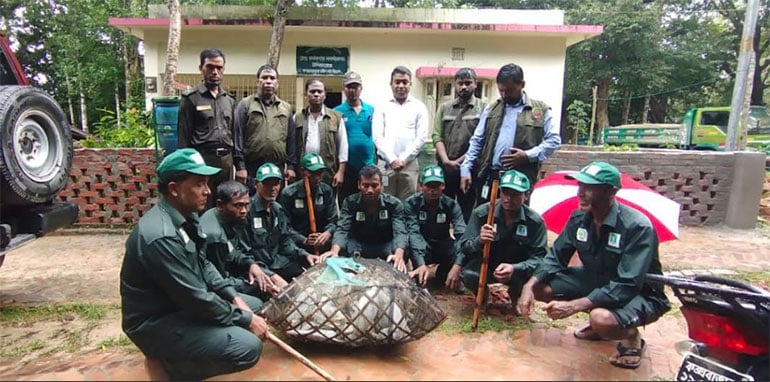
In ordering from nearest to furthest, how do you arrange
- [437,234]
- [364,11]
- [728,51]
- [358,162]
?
[437,234], [358,162], [364,11], [728,51]

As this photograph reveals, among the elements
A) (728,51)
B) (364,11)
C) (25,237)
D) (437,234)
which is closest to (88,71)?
(364,11)

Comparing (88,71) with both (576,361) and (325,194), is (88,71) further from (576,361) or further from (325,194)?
(576,361)

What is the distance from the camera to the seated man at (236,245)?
11.3 ft

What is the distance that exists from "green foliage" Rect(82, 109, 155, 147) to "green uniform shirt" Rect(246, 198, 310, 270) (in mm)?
3394

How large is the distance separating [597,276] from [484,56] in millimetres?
9257

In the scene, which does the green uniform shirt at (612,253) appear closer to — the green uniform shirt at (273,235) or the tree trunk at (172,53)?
the green uniform shirt at (273,235)

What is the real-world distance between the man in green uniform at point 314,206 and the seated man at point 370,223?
165 millimetres

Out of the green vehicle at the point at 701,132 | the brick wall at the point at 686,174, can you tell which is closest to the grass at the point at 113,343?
the brick wall at the point at 686,174

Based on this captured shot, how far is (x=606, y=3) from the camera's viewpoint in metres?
18.5

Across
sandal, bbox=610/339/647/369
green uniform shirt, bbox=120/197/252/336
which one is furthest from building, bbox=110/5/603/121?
green uniform shirt, bbox=120/197/252/336

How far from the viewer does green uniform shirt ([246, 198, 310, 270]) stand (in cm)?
394

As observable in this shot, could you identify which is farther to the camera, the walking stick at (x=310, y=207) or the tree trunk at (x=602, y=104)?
the tree trunk at (x=602, y=104)

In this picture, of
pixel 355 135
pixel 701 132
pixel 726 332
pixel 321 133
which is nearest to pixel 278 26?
pixel 355 135

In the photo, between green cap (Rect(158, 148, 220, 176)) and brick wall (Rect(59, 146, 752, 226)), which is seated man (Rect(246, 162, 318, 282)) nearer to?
green cap (Rect(158, 148, 220, 176))
